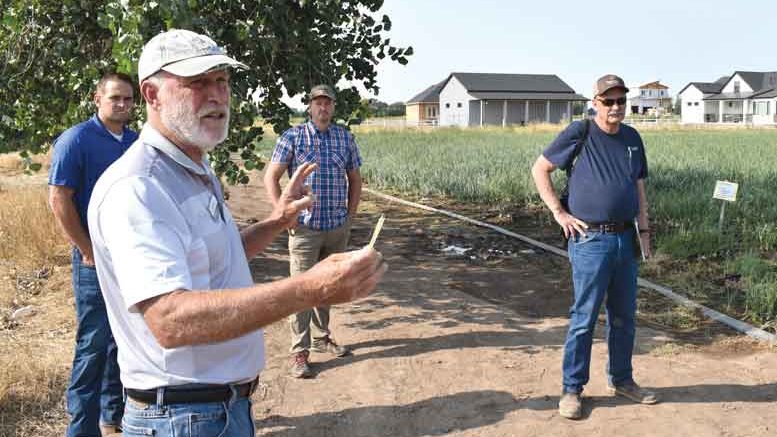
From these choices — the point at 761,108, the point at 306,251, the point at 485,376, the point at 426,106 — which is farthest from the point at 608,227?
the point at 426,106

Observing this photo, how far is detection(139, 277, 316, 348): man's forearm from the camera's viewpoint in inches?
61.2

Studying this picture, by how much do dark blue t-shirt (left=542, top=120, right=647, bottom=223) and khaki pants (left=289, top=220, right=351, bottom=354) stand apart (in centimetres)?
171

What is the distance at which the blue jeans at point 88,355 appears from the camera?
3686 mm

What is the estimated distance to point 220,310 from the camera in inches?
61.1

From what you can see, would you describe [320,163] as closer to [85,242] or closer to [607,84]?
[85,242]

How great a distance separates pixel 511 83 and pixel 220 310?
66.1 m

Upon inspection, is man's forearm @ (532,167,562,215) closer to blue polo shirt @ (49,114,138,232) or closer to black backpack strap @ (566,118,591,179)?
black backpack strap @ (566,118,591,179)

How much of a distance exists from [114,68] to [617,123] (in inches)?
165

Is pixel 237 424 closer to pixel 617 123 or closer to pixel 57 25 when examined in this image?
pixel 617 123

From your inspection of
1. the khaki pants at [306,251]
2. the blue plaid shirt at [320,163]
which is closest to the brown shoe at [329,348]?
the khaki pants at [306,251]

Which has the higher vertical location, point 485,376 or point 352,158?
point 352,158

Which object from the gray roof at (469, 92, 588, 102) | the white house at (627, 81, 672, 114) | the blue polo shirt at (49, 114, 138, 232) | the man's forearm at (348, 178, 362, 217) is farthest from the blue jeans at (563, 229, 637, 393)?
the white house at (627, 81, 672, 114)

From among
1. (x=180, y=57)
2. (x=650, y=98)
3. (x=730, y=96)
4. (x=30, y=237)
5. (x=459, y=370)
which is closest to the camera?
(x=180, y=57)

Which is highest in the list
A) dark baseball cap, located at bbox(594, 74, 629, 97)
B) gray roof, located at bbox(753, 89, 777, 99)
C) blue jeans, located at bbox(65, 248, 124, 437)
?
gray roof, located at bbox(753, 89, 777, 99)
